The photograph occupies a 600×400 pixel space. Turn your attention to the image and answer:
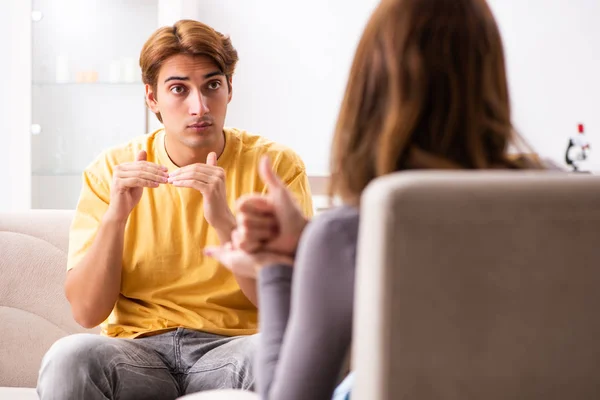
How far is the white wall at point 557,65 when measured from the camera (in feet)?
11.9

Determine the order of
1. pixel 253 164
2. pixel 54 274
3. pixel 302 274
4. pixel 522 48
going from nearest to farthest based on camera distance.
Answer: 1. pixel 302 274
2. pixel 253 164
3. pixel 54 274
4. pixel 522 48

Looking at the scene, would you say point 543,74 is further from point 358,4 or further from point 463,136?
point 463,136

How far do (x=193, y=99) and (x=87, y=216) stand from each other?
13.8 inches

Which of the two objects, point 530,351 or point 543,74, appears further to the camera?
point 543,74

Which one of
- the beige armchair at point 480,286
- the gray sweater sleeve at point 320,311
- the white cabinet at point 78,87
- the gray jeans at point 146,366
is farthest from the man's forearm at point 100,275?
the white cabinet at point 78,87

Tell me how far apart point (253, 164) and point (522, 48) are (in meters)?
2.21

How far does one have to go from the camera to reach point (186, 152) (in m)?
1.82

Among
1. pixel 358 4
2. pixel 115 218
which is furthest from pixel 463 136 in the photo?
pixel 358 4

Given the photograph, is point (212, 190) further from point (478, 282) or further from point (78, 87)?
point (78, 87)

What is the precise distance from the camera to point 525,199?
65 centimetres

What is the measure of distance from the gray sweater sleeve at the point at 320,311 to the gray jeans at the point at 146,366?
712mm

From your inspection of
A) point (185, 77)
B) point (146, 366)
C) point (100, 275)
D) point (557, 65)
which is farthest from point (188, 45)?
point (557, 65)

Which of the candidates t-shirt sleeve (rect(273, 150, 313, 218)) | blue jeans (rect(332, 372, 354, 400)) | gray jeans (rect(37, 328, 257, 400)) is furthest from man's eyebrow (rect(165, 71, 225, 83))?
blue jeans (rect(332, 372, 354, 400))

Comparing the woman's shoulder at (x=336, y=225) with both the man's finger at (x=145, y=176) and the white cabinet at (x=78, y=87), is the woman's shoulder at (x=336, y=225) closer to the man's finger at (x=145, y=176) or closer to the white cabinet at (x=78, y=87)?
the man's finger at (x=145, y=176)
